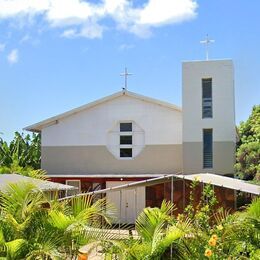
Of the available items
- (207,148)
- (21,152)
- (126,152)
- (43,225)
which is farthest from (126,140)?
(43,225)

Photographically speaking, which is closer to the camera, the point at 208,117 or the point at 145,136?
the point at 208,117

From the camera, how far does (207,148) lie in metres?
29.2

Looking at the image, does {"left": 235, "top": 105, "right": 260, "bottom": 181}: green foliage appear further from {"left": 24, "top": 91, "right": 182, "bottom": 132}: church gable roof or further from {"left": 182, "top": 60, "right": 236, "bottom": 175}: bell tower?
{"left": 24, "top": 91, "right": 182, "bottom": 132}: church gable roof

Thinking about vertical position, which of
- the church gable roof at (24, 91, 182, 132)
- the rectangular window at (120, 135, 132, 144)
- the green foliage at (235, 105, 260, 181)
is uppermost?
the church gable roof at (24, 91, 182, 132)

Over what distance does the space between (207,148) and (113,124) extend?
5.87 meters

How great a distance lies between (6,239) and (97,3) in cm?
941

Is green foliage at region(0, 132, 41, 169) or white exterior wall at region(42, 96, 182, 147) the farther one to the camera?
green foliage at region(0, 132, 41, 169)

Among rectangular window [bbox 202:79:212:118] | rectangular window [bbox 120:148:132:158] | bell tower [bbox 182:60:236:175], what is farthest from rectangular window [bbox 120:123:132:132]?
rectangular window [bbox 202:79:212:118]

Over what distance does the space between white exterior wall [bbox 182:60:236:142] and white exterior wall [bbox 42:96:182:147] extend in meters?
1.33

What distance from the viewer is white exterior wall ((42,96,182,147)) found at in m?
30.5

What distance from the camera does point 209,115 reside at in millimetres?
29250

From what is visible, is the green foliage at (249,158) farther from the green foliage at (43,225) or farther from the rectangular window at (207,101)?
the green foliage at (43,225)

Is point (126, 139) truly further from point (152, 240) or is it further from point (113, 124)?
point (152, 240)

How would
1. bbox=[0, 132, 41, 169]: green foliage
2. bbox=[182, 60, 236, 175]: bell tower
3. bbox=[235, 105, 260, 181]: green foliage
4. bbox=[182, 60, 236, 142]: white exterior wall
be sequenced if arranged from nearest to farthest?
1. bbox=[235, 105, 260, 181]: green foliage
2. bbox=[182, 60, 236, 175]: bell tower
3. bbox=[182, 60, 236, 142]: white exterior wall
4. bbox=[0, 132, 41, 169]: green foliage
